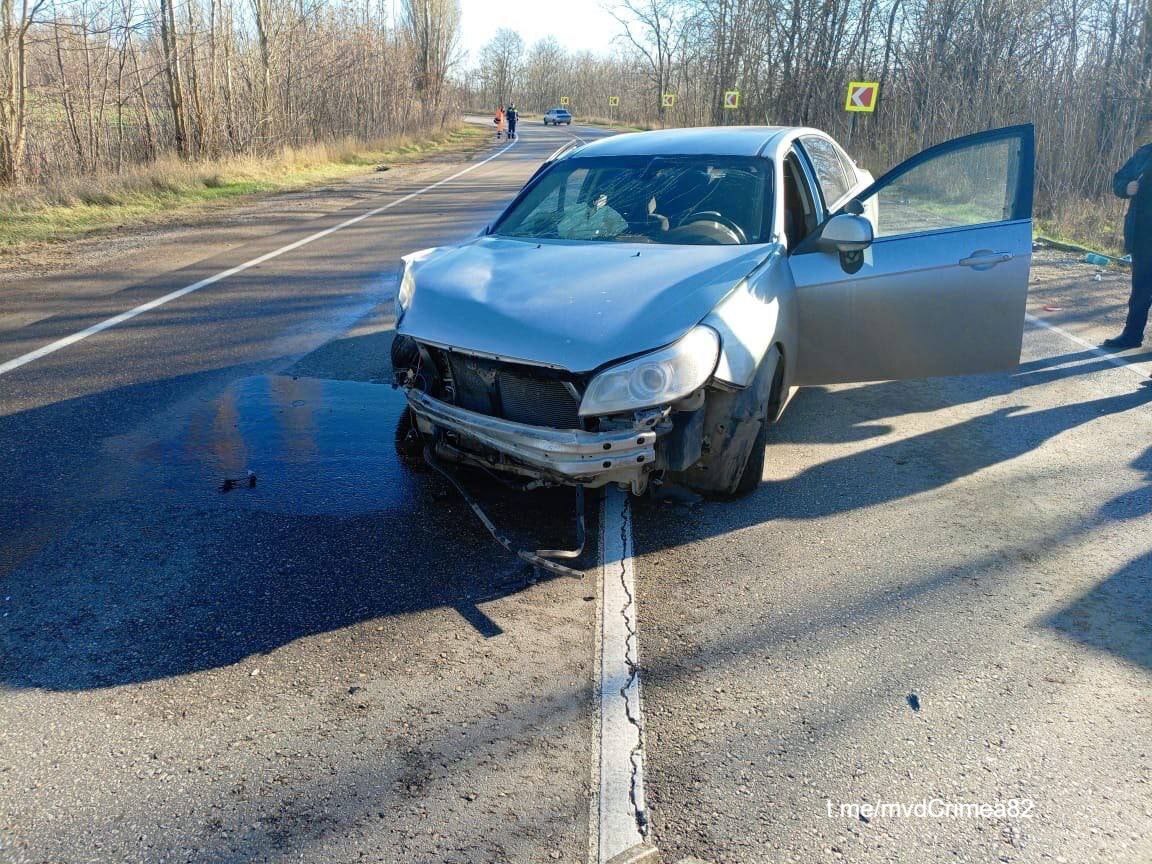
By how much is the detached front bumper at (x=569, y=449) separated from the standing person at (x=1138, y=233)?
5.75m

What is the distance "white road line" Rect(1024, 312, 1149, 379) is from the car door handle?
1.59 meters

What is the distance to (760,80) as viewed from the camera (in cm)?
2966

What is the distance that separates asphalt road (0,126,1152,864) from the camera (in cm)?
246

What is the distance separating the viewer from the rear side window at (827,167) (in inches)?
237

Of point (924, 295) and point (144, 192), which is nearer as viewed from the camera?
point (924, 295)

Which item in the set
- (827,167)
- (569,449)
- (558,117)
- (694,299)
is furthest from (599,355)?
(558,117)

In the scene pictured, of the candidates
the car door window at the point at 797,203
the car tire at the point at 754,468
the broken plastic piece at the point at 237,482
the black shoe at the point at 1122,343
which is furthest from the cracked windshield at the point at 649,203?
the black shoe at the point at 1122,343

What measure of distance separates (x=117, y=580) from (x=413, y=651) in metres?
1.35

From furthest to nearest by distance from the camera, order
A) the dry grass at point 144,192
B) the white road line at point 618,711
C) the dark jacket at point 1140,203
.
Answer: the dry grass at point 144,192
the dark jacket at point 1140,203
the white road line at point 618,711

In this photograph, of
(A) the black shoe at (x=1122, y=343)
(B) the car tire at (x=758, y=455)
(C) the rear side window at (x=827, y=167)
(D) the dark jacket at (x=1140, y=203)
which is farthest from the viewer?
(A) the black shoe at (x=1122, y=343)

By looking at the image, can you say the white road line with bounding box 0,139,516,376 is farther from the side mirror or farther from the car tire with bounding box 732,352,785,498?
the side mirror

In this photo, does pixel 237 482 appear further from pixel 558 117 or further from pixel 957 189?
pixel 558 117

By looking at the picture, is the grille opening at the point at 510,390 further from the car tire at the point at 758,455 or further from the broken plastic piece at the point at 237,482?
the broken plastic piece at the point at 237,482

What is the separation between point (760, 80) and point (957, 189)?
2605cm
